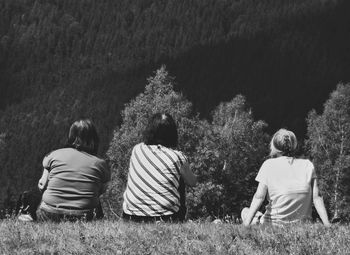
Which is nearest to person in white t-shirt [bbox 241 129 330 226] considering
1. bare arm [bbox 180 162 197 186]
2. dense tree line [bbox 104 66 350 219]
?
bare arm [bbox 180 162 197 186]

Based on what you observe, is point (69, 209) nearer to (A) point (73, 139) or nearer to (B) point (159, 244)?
(A) point (73, 139)

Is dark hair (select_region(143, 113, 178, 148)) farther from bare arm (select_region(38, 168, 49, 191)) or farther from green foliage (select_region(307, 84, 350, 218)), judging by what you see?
green foliage (select_region(307, 84, 350, 218))

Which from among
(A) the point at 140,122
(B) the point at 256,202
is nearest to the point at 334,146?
(A) the point at 140,122

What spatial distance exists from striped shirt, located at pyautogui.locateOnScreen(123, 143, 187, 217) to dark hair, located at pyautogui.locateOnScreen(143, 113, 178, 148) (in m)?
0.11

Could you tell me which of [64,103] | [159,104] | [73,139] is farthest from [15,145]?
[73,139]

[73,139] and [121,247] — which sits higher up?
[73,139]

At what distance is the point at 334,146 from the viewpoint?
48906 millimetres

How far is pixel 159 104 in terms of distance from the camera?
41656 mm

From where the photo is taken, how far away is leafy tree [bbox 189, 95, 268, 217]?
139 feet

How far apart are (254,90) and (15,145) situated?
198ft

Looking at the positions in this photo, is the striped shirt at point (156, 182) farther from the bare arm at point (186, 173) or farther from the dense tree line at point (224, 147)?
the dense tree line at point (224, 147)

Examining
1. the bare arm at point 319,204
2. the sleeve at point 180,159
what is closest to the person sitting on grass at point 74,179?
the sleeve at point 180,159

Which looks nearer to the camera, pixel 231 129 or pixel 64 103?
pixel 231 129

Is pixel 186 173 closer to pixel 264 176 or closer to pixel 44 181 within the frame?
pixel 264 176
